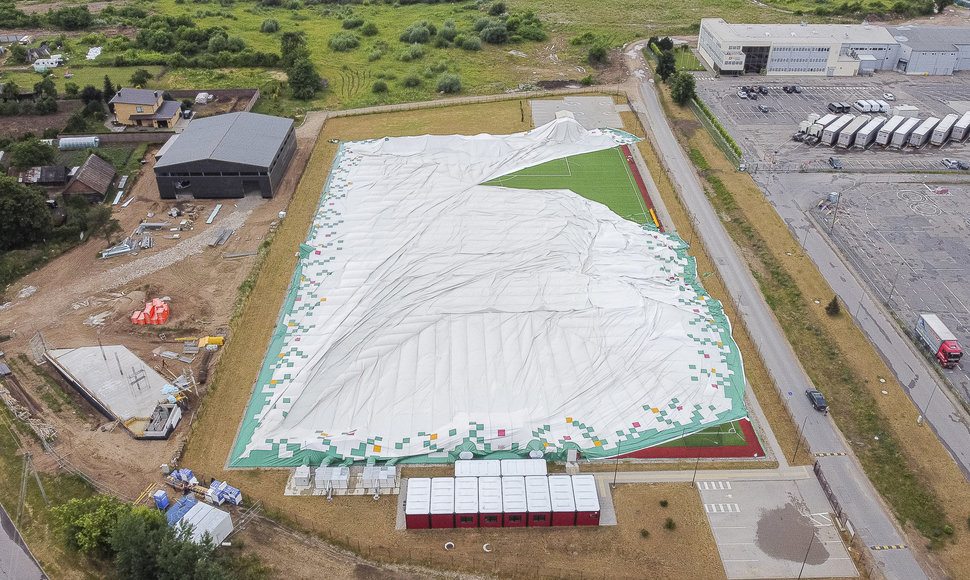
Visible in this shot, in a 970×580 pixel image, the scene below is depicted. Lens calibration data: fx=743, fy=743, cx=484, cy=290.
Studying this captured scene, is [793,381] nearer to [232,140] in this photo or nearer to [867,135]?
[867,135]

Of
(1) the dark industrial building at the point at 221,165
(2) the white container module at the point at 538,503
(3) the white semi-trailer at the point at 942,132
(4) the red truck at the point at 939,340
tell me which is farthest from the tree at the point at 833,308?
(1) the dark industrial building at the point at 221,165

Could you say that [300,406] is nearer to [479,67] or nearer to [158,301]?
[158,301]

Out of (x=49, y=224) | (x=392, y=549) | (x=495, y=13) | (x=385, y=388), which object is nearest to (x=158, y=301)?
(x=49, y=224)

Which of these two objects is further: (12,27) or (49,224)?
(12,27)

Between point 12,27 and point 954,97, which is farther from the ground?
point 12,27

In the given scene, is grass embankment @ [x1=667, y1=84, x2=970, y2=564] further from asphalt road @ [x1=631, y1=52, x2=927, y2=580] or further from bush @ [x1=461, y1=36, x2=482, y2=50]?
bush @ [x1=461, y1=36, x2=482, y2=50]

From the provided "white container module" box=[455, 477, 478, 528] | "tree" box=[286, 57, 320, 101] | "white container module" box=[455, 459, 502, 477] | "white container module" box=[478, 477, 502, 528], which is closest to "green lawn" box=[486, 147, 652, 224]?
"white container module" box=[455, 459, 502, 477]
